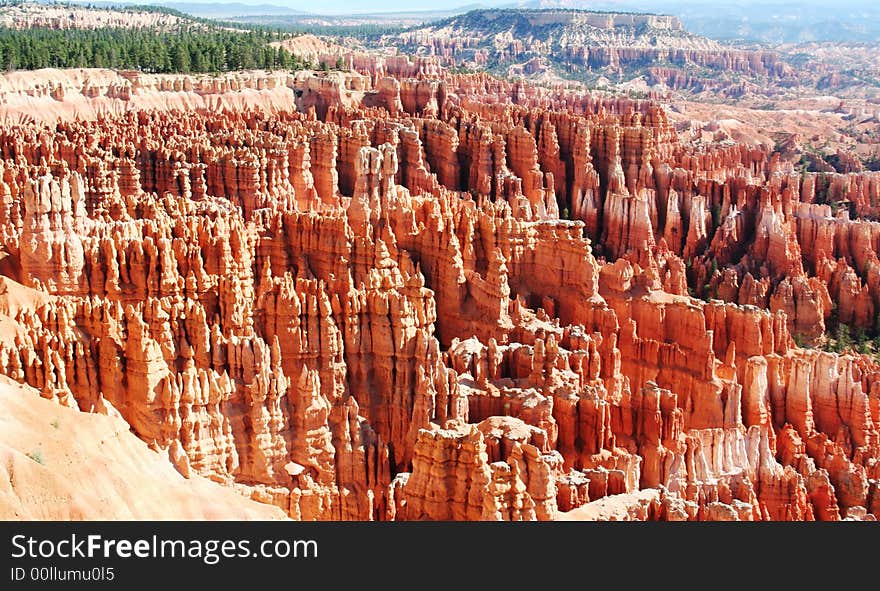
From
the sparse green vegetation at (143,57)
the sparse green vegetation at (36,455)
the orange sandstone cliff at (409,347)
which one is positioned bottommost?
the orange sandstone cliff at (409,347)

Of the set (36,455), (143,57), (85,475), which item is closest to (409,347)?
(85,475)

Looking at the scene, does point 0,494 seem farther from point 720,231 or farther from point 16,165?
point 720,231

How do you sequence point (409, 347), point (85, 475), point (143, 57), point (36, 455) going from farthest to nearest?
point (143, 57), point (409, 347), point (85, 475), point (36, 455)

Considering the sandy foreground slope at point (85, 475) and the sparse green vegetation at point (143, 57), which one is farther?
the sparse green vegetation at point (143, 57)

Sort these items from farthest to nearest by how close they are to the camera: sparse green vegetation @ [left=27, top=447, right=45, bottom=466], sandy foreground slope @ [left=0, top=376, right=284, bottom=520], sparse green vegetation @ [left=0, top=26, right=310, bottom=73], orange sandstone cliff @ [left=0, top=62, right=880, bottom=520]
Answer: sparse green vegetation @ [left=0, top=26, right=310, bottom=73] → orange sandstone cliff @ [left=0, top=62, right=880, bottom=520] → sparse green vegetation @ [left=27, top=447, right=45, bottom=466] → sandy foreground slope @ [left=0, top=376, right=284, bottom=520]

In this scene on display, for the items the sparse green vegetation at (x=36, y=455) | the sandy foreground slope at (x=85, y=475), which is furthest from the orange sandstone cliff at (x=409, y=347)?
the sparse green vegetation at (x=36, y=455)

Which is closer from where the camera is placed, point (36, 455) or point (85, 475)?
point (36, 455)

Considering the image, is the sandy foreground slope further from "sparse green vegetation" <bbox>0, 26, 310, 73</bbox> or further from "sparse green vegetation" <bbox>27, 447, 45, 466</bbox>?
"sparse green vegetation" <bbox>0, 26, 310, 73</bbox>

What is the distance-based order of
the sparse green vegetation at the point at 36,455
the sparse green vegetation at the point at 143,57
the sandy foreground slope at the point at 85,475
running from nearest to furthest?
the sandy foreground slope at the point at 85,475 → the sparse green vegetation at the point at 36,455 → the sparse green vegetation at the point at 143,57

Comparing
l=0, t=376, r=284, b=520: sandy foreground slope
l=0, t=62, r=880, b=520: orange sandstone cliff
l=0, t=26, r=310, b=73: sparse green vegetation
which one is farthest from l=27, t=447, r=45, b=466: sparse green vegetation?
l=0, t=26, r=310, b=73: sparse green vegetation

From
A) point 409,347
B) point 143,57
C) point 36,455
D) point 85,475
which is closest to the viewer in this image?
point 36,455

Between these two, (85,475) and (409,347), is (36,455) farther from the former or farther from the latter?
(409,347)

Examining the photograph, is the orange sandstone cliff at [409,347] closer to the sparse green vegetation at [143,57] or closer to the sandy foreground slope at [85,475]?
the sandy foreground slope at [85,475]
